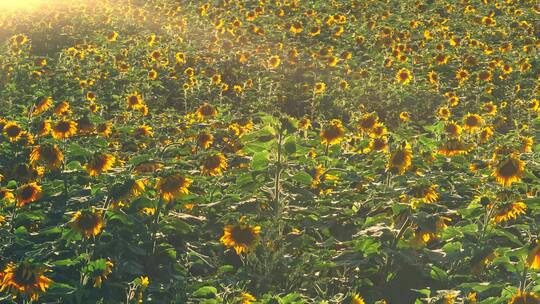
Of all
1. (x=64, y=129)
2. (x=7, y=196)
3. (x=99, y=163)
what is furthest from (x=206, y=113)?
(x=7, y=196)

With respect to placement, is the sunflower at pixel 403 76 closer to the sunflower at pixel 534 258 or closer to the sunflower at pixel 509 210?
the sunflower at pixel 509 210

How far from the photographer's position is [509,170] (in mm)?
4344

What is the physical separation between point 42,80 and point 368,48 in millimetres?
6361

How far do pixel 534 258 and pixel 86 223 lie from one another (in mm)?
2490

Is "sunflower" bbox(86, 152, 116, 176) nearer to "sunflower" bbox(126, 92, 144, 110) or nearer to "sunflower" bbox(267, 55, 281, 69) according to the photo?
"sunflower" bbox(126, 92, 144, 110)

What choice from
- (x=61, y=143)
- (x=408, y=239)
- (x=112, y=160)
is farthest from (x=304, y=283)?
(x=61, y=143)

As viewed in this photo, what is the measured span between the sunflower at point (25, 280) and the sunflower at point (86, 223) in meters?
0.42

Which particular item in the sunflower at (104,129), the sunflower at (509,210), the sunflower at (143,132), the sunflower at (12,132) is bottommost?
the sunflower at (143,132)

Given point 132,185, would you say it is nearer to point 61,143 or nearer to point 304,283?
point 304,283

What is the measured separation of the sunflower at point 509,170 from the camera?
170 inches

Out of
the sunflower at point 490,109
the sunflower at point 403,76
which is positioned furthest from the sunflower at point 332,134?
the sunflower at point 403,76

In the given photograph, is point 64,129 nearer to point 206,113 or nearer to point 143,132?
point 143,132

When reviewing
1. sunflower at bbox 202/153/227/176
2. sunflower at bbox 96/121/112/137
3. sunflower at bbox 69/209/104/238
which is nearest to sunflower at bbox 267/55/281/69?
sunflower at bbox 96/121/112/137

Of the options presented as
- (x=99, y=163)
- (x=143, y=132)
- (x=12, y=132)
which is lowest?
(x=143, y=132)
